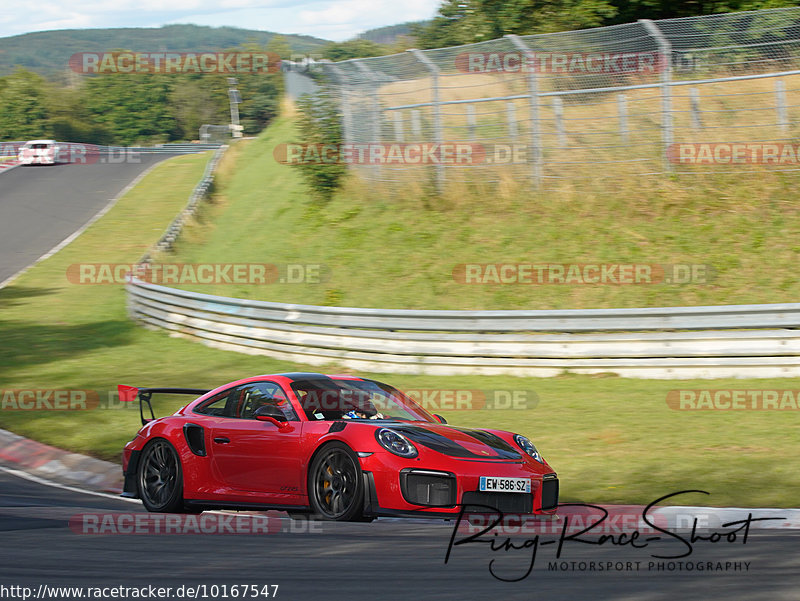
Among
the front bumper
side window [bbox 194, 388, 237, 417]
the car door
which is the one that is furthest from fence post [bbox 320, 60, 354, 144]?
the front bumper

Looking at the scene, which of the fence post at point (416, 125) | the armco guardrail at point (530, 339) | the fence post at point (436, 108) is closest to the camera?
the armco guardrail at point (530, 339)

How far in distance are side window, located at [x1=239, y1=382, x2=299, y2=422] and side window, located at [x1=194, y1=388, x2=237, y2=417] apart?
0.34 feet

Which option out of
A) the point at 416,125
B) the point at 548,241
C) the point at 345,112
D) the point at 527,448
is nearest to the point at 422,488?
the point at 527,448

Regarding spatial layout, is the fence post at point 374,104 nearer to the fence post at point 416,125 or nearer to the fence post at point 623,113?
the fence post at point 416,125

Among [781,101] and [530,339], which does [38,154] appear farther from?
[530,339]

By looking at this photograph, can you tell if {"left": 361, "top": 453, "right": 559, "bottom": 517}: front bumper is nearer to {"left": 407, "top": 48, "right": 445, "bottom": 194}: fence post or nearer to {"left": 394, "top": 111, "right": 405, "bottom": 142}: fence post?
{"left": 407, "top": 48, "right": 445, "bottom": 194}: fence post

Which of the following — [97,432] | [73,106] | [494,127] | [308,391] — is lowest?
[97,432]

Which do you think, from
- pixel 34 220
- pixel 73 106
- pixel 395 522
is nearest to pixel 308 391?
pixel 395 522

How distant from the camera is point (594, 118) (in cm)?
1752

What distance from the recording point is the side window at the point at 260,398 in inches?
285

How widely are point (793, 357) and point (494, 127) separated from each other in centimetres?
841

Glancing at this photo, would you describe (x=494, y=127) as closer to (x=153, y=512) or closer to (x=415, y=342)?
(x=415, y=342)

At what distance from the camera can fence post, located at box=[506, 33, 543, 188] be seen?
56.6 ft

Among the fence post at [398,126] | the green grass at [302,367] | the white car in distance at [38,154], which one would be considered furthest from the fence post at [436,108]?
the white car in distance at [38,154]
